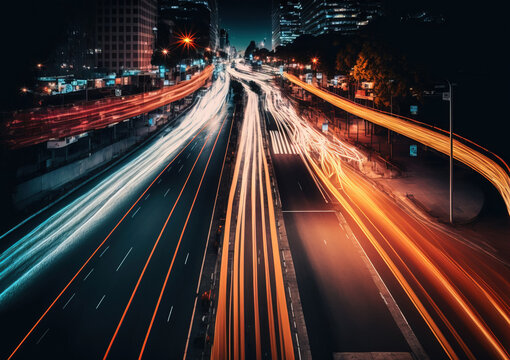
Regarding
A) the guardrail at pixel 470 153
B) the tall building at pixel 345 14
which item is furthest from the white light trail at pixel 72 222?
the tall building at pixel 345 14

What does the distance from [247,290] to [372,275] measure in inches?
257

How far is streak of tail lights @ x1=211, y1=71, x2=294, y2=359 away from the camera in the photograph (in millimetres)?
12281

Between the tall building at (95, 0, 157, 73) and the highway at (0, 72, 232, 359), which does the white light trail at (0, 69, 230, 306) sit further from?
the tall building at (95, 0, 157, 73)

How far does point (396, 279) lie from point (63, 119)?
28.6m

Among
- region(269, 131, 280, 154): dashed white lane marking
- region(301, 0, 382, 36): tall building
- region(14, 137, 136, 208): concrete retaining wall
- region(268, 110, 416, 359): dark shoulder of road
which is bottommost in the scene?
region(268, 110, 416, 359): dark shoulder of road

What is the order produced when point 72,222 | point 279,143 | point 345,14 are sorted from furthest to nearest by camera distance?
point 345,14
point 279,143
point 72,222

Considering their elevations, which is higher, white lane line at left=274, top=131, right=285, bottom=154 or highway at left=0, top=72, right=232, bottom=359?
white lane line at left=274, top=131, right=285, bottom=154

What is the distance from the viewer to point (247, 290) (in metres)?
15.3

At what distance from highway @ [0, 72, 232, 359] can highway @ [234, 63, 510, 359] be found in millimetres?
6263

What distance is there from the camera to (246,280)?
16.0m

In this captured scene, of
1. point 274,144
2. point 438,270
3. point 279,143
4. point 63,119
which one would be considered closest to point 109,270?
point 438,270

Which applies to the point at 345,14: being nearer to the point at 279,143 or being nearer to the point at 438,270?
the point at 279,143

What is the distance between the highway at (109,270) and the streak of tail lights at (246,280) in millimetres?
1525

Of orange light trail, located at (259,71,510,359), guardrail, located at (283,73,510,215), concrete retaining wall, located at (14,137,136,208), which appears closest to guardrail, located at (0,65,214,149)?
concrete retaining wall, located at (14,137,136,208)
